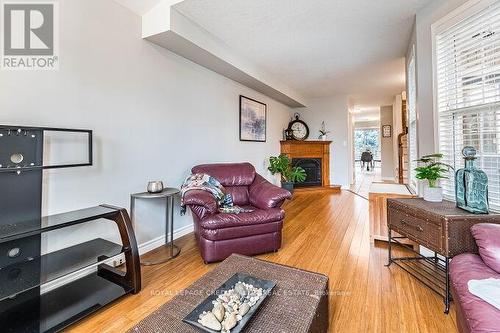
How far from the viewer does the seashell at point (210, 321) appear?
90 centimetres

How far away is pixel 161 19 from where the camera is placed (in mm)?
2332

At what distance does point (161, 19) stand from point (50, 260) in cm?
222

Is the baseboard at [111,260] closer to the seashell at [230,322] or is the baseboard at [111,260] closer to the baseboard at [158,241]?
the baseboard at [158,241]

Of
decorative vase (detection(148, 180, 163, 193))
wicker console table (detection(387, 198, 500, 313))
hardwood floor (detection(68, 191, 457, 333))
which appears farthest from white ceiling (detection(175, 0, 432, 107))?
hardwood floor (detection(68, 191, 457, 333))

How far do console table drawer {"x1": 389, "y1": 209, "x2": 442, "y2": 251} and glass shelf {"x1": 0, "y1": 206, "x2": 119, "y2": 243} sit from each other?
2.21m

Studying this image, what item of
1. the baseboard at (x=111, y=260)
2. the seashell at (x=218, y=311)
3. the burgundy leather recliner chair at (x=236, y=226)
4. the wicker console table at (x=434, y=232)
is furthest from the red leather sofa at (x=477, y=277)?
the baseboard at (x=111, y=260)

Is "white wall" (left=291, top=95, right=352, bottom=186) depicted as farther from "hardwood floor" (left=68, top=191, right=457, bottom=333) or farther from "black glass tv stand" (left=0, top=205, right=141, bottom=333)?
"black glass tv stand" (left=0, top=205, right=141, bottom=333)

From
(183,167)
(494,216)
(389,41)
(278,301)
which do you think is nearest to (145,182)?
(183,167)

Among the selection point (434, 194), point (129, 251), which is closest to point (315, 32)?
point (434, 194)

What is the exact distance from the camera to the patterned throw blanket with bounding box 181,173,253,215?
2.49 metres

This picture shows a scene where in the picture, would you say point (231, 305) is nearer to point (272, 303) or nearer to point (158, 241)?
point (272, 303)

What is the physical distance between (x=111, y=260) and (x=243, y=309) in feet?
5.41

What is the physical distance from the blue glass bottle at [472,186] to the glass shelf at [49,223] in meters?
2.44

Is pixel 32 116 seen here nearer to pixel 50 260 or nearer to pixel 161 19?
pixel 50 260
